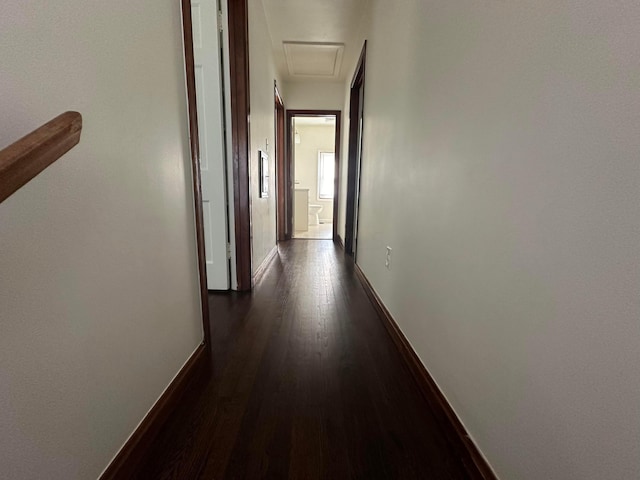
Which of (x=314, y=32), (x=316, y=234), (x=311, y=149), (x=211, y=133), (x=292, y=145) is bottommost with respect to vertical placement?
(x=316, y=234)

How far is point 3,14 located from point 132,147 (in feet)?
1.23

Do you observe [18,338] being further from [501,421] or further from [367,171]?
[367,171]

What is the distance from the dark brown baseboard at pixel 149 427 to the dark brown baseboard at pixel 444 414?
0.98 metres

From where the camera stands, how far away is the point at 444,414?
1.06m

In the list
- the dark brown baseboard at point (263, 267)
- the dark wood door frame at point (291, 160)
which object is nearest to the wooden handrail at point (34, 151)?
the dark brown baseboard at point (263, 267)

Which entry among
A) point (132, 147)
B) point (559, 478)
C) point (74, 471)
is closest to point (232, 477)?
point (74, 471)

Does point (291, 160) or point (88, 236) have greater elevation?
point (291, 160)

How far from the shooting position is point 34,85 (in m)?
0.57

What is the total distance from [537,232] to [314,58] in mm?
4048

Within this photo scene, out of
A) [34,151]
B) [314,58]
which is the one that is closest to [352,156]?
[314,58]

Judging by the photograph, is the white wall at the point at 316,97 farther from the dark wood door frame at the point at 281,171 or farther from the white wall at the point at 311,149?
the white wall at the point at 311,149

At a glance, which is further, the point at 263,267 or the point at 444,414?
the point at 263,267

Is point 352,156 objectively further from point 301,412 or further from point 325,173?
point 325,173

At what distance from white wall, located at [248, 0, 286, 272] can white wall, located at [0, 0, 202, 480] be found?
1.44m
